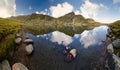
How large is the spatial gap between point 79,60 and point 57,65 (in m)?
6.10

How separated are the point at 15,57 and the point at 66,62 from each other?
1192 centimetres

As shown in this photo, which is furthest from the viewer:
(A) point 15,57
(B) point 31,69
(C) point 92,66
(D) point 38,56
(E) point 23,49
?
(E) point 23,49

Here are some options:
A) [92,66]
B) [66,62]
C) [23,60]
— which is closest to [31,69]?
[23,60]

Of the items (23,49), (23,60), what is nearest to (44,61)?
(23,60)

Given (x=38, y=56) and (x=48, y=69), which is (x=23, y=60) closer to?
(x=38, y=56)

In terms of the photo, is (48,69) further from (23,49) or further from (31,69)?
(23,49)

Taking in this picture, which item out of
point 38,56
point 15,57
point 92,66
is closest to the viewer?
point 92,66

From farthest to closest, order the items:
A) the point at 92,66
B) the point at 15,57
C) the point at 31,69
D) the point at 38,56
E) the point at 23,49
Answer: the point at 23,49
the point at 38,56
the point at 15,57
the point at 92,66
the point at 31,69

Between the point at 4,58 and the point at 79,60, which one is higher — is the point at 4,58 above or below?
above

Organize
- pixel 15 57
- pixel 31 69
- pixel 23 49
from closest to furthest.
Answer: pixel 31 69 < pixel 15 57 < pixel 23 49

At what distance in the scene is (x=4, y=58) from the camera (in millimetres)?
29438

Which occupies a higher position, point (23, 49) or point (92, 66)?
point (23, 49)

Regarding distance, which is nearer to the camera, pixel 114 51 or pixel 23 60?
pixel 23 60

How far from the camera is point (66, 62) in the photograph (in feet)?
108
